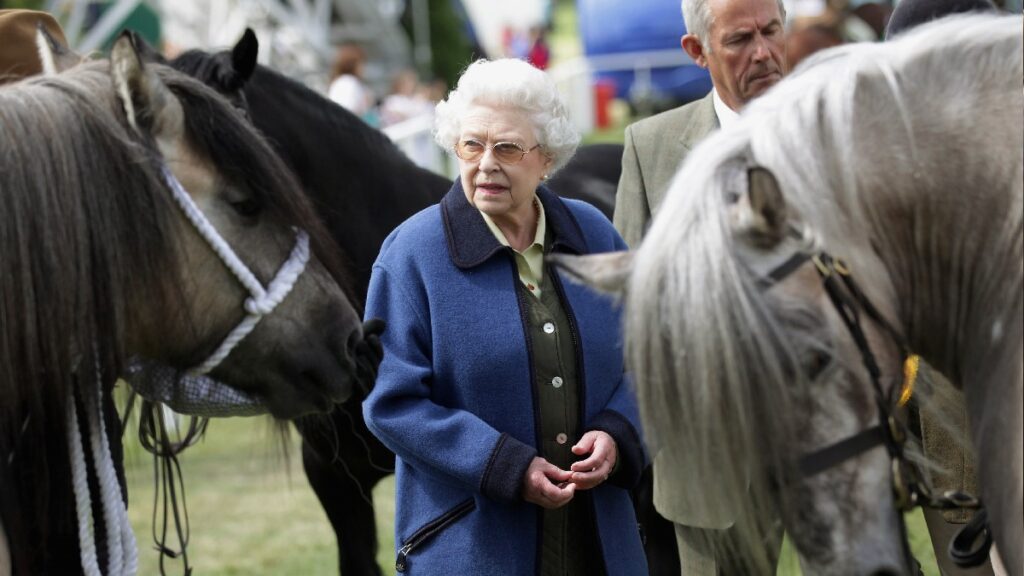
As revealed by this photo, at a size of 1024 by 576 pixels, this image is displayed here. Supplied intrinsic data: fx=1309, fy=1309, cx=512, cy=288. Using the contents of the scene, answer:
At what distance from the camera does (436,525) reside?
3146 millimetres

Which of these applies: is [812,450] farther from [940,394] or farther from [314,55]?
[314,55]

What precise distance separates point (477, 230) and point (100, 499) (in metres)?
1.08

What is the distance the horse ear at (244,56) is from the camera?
441 centimetres

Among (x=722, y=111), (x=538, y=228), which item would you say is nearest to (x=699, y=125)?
(x=722, y=111)

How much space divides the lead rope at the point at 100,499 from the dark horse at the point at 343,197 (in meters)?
1.65

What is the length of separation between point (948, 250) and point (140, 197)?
1.53 m

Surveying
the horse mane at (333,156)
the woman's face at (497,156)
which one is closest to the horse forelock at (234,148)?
the woman's face at (497,156)

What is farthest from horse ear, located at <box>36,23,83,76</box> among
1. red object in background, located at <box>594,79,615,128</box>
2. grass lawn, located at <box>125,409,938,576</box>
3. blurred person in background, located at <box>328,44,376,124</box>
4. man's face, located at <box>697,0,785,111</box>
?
red object in background, located at <box>594,79,615,128</box>

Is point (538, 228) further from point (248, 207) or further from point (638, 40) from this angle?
point (638, 40)

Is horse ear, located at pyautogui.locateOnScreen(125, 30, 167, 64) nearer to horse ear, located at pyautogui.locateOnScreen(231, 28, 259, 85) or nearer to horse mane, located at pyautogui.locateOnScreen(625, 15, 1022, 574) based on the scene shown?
horse mane, located at pyautogui.locateOnScreen(625, 15, 1022, 574)

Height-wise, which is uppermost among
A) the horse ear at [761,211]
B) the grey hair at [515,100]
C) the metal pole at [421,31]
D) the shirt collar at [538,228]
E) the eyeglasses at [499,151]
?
the metal pole at [421,31]

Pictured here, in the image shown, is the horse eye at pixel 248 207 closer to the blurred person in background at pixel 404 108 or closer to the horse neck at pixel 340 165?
the horse neck at pixel 340 165

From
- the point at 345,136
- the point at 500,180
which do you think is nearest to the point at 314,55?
the point at 345,136

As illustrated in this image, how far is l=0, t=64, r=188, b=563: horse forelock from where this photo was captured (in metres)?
2.44
